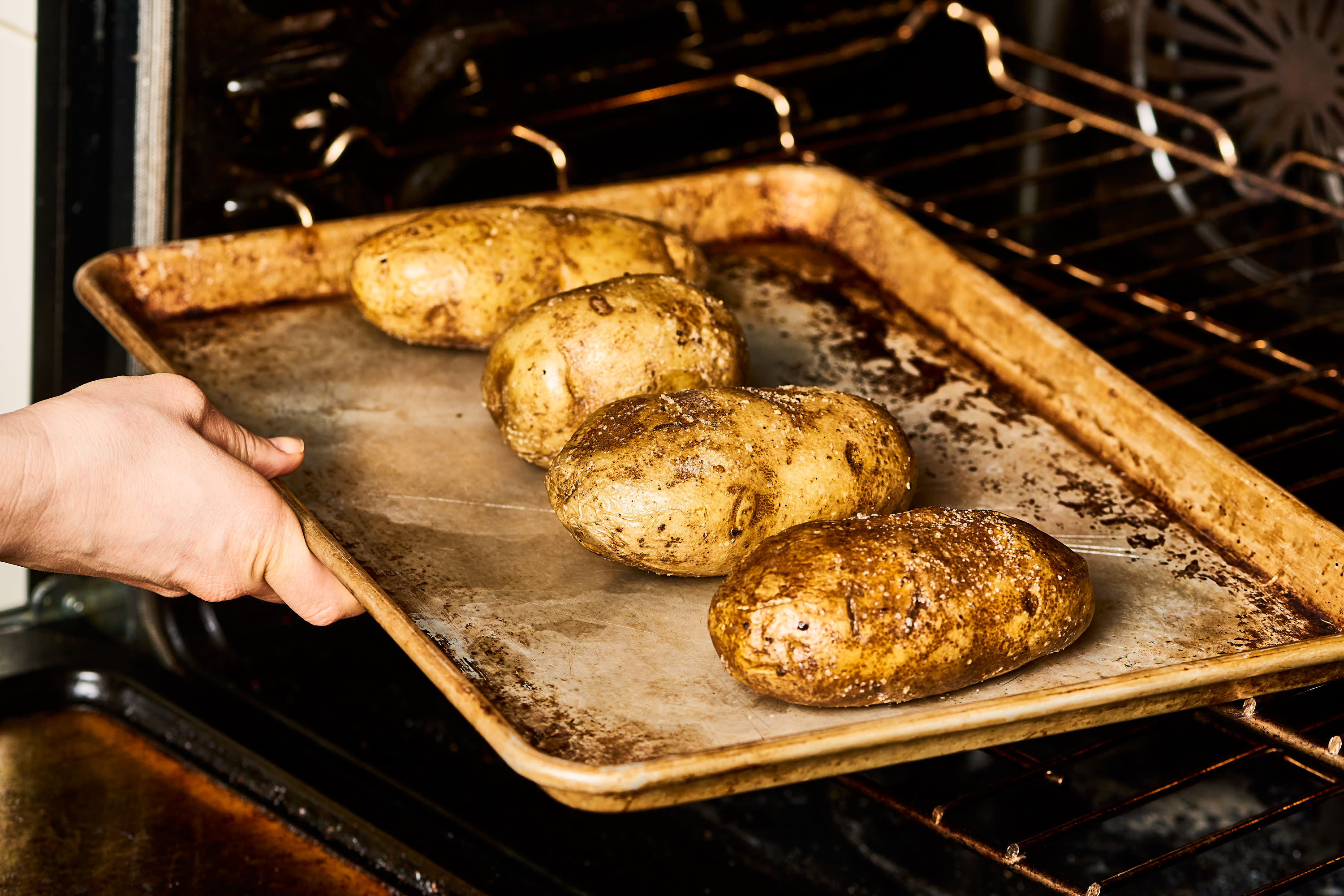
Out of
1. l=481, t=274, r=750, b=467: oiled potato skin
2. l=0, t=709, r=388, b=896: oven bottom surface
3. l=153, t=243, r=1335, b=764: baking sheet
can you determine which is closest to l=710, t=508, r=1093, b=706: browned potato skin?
l=153, t=243, r=1335, b=764: baking sheet

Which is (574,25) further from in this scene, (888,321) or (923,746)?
(923,746)

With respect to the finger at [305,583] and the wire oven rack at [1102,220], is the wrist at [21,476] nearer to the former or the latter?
the finger at [305,583]

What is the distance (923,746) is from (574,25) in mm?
1313

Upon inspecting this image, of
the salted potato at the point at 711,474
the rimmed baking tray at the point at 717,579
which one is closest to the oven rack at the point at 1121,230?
the rimmed baking tray at the point at 717,579

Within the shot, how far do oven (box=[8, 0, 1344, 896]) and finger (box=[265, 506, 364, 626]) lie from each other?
0.34m

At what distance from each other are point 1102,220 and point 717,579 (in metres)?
1.41

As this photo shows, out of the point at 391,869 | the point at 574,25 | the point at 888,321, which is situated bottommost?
the point at 391,869

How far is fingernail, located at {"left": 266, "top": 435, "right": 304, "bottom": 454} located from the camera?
50.2 inches

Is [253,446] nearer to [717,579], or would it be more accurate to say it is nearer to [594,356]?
[594,356]

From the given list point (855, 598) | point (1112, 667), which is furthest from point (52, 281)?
point (1112, 667)

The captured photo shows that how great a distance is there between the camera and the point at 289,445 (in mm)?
1279

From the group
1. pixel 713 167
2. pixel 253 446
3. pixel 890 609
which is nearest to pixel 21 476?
pixel 253 446

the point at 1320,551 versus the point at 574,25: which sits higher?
the point at 574,25

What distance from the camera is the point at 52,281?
68.6 inches
